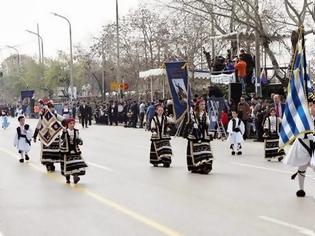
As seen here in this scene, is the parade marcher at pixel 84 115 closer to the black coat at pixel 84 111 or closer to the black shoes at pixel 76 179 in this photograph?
the black coat at pixel 84 111

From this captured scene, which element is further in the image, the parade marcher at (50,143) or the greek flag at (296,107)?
the parade marcher at (50,143)

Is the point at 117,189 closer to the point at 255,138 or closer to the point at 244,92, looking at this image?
the point at 255,138

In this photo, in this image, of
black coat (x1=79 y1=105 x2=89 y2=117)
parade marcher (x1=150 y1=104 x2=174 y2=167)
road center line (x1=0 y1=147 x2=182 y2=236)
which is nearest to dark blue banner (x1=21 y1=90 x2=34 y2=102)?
black coat (x1=79 y1=105 x2=89 y2=117)

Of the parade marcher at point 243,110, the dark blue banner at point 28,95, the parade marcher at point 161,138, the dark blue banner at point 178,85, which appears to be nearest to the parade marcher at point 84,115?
the dark blue banner at point 178,85

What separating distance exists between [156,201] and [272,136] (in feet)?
25.3

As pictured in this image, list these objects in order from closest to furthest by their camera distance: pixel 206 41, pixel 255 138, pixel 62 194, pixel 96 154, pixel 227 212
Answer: pixel 227 212
pixel 62 194
pixel 96 154
pixel 255 138
pixel 206 41

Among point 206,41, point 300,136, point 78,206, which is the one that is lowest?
point 78,206

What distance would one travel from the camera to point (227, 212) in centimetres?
1041

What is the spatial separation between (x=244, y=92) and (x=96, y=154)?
11.3 meters

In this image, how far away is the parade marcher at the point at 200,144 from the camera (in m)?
15.7

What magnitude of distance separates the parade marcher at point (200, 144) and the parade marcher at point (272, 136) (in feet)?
11.1

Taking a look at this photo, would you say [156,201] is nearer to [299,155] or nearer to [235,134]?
[299,155]

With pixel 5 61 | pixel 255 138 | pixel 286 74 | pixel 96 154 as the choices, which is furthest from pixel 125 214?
pixel 5 61

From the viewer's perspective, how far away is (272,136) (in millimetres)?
18688
